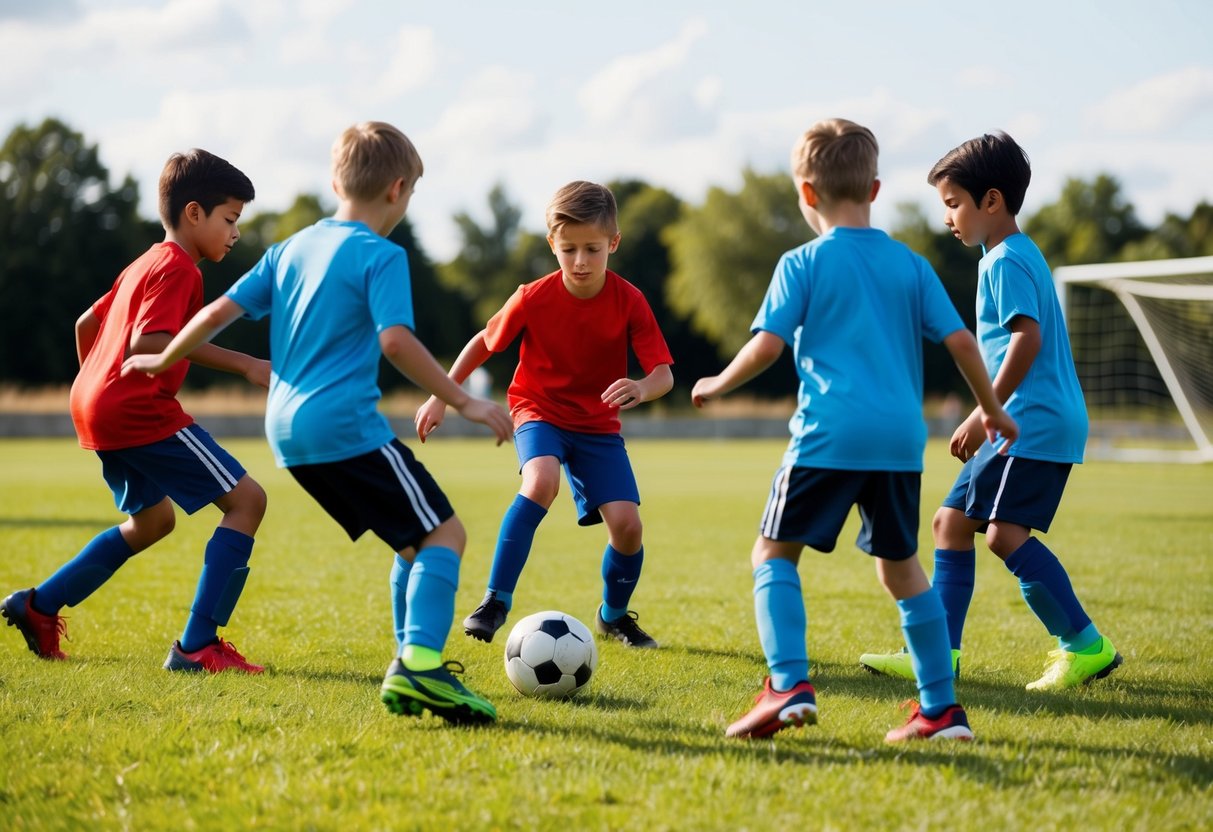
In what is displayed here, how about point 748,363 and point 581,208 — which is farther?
point 581,208

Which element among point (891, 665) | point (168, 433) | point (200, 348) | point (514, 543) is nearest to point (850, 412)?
point (891, 665)

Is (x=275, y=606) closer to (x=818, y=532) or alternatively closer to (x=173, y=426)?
(x=173, y=426)

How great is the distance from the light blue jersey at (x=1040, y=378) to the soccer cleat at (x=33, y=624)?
13.0ft

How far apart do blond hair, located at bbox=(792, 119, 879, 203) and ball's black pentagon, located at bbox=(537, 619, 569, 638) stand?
74.7 inches

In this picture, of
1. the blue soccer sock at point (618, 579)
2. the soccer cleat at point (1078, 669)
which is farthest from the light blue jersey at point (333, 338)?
the soccer cleat at point (1078, 669)

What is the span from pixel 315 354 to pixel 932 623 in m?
2.04

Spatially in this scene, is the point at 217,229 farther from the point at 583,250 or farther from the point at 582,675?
the point at 582,675

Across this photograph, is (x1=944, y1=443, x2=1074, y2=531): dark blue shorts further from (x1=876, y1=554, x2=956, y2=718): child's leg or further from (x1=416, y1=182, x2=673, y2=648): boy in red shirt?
(x1=416, y1=182, x2=673, y2=648): boy in red shirt

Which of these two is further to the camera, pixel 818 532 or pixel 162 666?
pixel 162 666

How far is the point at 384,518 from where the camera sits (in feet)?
12.4

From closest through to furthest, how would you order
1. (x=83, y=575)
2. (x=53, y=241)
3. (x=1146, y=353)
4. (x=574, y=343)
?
1. (x=83, y=575)
2. (x=574, y=343)
3. (x=1146, y=353)
4. (x=53, y=241)

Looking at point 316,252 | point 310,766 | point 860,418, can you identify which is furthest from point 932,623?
point 316,252

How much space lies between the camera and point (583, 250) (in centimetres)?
510

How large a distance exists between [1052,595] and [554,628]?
2010 millimetres
